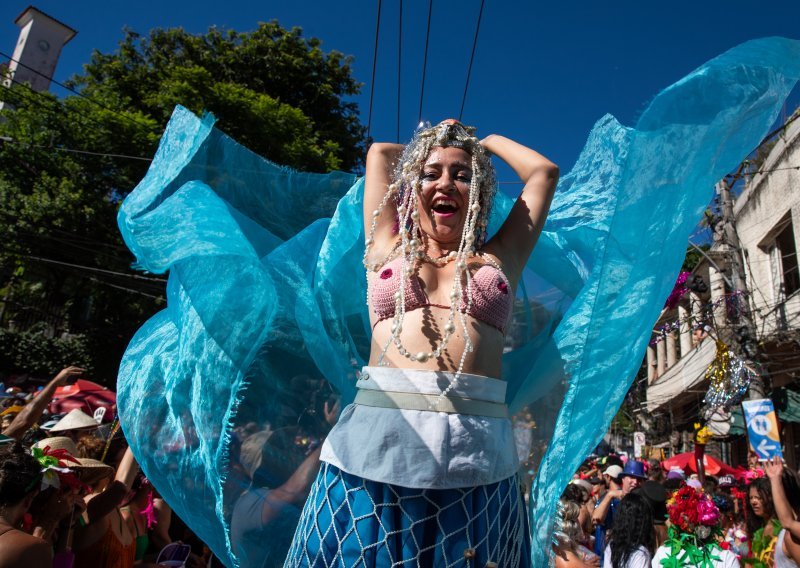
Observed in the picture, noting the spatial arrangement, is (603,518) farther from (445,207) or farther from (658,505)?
(445,207)

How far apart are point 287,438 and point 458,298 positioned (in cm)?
76

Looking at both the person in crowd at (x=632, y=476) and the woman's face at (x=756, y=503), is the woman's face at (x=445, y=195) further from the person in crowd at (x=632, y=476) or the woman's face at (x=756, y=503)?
the person in crowd at (x=632, y=476)

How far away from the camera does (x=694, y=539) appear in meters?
3.30

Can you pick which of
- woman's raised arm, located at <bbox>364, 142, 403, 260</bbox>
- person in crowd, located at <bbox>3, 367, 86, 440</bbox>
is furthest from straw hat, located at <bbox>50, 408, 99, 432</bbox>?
woman's raised arm, located at <bbox>364, 142, 403, 260</bbox>

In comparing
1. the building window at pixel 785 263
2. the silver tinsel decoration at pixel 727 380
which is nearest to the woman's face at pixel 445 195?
the silver tinsel decoration at pixel 727 380

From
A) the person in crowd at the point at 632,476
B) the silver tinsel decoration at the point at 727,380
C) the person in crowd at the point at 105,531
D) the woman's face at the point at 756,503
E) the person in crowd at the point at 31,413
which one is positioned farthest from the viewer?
the silver tinsel decoration at the point at 727,380

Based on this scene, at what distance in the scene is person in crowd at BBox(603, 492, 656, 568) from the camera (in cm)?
342

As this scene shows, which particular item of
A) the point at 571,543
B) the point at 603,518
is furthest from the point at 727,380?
the point at 571,543

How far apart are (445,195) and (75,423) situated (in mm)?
3418

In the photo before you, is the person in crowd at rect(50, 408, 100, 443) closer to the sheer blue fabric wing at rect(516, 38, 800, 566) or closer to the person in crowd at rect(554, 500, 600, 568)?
the person in crowd at rect(554, 500, 600, 568)

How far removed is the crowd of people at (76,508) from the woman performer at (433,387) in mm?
1193

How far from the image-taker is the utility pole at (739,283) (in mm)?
8992

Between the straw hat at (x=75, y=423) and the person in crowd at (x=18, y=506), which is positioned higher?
the straw hat at (x=75, y=423)

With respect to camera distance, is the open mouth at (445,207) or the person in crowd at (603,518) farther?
the person in crowd at (603,518)
